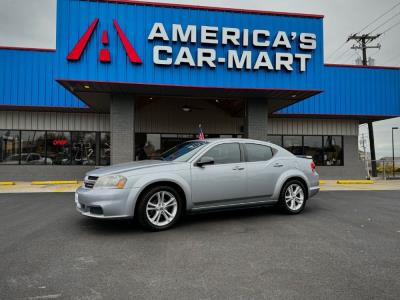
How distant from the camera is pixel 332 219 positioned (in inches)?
232

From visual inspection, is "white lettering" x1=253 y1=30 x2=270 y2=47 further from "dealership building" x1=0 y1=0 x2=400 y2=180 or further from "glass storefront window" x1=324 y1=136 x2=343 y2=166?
"glass storefront window" x1=324 y1=136 x2=343 y2=166

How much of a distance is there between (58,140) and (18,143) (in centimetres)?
208

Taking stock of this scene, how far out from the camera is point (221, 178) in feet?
17.8

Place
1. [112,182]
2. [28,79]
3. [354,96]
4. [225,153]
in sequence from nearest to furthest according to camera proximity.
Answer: [112,182], [225,153], [28,79], [354,96]

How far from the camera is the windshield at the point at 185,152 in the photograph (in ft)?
18.2

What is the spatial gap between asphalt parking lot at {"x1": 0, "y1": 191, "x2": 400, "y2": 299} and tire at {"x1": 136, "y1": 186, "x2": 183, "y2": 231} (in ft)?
0.60

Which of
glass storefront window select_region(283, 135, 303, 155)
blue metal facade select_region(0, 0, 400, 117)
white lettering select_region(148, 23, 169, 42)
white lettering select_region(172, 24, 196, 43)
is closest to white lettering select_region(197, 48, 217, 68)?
blue metal facade select_region(0, 0, 400, 117)

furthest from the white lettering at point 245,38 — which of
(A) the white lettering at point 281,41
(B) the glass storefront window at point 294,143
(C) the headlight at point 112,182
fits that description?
(B) the glass storefront window at point 294,143

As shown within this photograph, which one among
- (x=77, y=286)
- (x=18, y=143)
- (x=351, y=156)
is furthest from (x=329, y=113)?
(x=18, y=143)

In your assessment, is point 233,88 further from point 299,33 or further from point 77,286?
point 77,286

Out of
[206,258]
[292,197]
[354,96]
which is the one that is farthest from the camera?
[354,96]

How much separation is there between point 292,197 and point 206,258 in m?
3.24

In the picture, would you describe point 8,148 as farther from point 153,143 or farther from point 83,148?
point 153,143

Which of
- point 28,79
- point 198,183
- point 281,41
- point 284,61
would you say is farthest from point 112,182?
point 28,79
